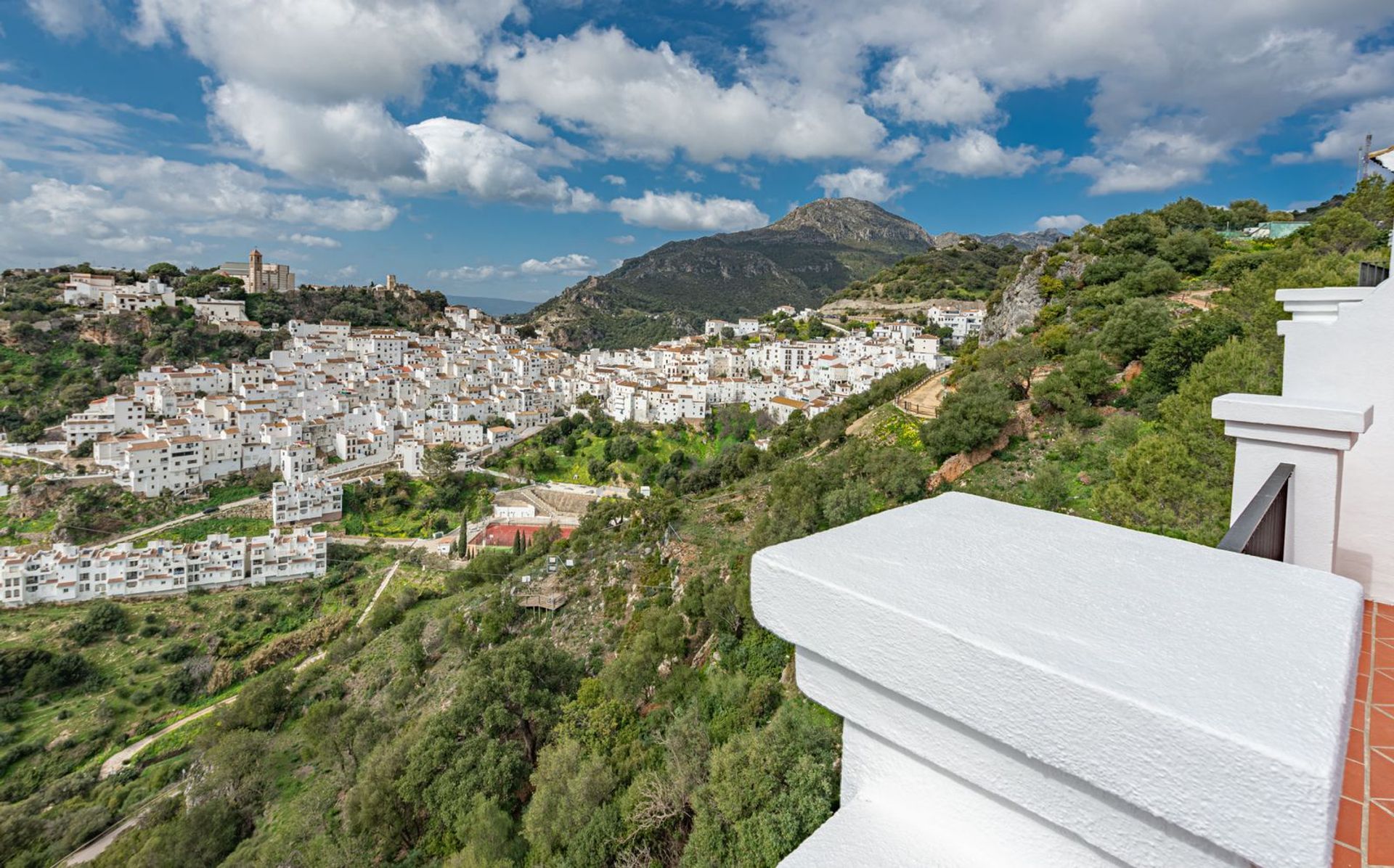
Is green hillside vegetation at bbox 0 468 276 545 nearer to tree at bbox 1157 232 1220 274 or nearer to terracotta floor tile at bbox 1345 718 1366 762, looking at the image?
terracotta floor tile at bbox 1345 718 1366 762

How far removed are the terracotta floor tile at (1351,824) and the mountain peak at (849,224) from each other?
134159 millimetres

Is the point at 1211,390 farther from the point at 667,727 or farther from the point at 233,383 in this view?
the point at 233,383

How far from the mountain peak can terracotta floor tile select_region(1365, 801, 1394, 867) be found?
13415 centimetres

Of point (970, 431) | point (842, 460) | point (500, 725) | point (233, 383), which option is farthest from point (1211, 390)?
point (233, 383)

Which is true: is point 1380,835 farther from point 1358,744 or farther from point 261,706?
point 261,706

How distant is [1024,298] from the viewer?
27266mm

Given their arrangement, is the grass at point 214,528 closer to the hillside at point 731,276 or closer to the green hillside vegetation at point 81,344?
the green hillside vegetation at point 81,344

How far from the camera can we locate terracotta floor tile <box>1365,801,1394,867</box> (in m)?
1.51

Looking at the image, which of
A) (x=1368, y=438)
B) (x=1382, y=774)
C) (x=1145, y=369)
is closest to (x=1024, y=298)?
(x=1145, y=369)

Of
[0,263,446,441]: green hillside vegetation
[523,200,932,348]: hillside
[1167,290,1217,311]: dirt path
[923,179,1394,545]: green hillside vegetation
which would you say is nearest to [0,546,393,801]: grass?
[0,263,446,441]: green hillside vegetation

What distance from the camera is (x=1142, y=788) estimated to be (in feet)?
2.26

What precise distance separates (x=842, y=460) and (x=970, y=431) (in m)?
3.41

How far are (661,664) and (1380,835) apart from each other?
41.1 ft

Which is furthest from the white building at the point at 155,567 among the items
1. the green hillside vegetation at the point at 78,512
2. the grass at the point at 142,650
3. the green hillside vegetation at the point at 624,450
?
the green hillside vegetation at the point at 624,450
